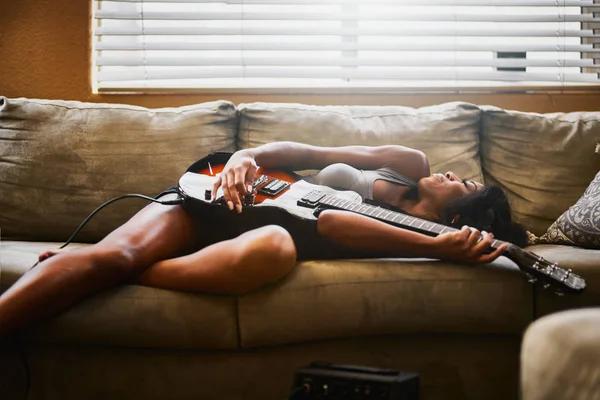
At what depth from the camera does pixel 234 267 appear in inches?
63.9

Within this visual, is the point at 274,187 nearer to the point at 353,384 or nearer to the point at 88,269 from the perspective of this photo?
the point at 88,269

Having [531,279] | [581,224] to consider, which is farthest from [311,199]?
[581,224]

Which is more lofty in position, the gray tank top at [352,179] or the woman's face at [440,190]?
the gray tank top at [352,179]

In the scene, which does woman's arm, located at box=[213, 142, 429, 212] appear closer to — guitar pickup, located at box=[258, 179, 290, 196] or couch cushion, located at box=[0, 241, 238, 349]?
guitar pickup, located at box=[258, 179, 290, 196]

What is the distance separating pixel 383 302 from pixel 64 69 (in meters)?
1.87

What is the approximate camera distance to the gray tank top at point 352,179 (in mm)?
2006

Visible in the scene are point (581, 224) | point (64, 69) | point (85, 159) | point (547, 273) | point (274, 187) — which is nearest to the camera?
point (547, 273)

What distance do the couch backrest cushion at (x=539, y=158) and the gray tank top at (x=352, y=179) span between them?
1.76ft

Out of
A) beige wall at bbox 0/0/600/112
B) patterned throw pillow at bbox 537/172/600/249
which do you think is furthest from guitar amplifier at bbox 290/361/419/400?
beige wall at bbox 0/0/600/112

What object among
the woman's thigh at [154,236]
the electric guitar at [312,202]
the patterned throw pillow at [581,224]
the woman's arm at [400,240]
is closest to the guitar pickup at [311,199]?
the electric guitar at [312,202]

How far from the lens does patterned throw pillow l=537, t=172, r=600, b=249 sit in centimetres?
206

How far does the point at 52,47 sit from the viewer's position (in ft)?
9.48

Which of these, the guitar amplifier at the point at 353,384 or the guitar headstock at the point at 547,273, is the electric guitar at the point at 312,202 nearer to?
the guitar headstock at the point at 547,273

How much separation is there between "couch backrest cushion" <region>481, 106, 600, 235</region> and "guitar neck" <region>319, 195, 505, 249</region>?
2.30ft
